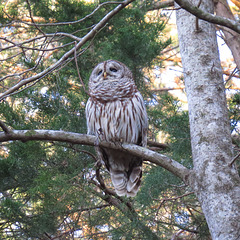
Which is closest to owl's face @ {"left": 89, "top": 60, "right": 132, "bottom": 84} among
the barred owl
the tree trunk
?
the barred owl

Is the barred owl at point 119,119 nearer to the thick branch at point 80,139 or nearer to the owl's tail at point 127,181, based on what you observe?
the owl's tail at point 127,181

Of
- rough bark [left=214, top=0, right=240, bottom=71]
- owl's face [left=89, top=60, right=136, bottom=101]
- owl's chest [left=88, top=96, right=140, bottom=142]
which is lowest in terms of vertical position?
owl's chest [left=88, top=96, right=140, bottom=142]

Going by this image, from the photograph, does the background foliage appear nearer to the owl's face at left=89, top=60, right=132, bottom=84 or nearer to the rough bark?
the owl's face at left=89, top=60, right=132, bottom=84

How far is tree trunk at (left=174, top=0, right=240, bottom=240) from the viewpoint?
2342 millimetres

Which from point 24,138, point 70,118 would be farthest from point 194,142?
point 70,118

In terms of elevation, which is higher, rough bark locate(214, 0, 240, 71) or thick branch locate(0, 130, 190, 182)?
rough bark locate(214, 0, 240, 71)

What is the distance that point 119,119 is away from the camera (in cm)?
357

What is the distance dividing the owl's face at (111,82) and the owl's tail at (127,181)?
79cm

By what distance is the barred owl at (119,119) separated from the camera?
3.60 meters

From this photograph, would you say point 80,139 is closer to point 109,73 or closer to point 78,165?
point 109,73

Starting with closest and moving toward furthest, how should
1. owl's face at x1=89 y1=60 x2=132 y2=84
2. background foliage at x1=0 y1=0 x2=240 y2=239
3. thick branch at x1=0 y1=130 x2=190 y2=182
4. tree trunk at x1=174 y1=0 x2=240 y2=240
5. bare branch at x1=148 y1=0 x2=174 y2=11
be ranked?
tree trunk at x1=174 y1=0 x2=240 y2=240, thick branch at x1=0 y1=130 x2=190 y2=182, owl's face at x1=89 y1=60 x2=132 y2=84, background foliage at x1=0 y1=0 x2=240 y2=239, bare branch at x1=148 y1=0 x2=174 y2=11

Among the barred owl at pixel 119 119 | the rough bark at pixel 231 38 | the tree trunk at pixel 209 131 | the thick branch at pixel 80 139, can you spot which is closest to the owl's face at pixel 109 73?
the barred owl at pixel 119 119

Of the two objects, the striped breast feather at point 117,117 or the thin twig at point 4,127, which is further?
the striped breast feather at point 117,117

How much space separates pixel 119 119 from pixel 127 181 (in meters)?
0.72
